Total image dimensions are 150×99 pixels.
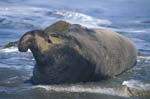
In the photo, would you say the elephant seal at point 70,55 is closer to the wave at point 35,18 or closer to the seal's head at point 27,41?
the seal's head at point 27,41

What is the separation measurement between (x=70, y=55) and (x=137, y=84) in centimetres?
127

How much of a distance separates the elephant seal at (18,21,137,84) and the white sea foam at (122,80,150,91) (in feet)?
1.62

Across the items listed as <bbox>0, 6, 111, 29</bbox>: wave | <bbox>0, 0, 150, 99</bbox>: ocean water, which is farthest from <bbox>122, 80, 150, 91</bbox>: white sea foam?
<bbox>0, 6, 111, 29</bbox>: wave

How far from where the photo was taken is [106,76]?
1132cm

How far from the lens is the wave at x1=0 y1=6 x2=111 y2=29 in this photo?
21870 millimetres

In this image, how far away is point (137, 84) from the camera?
10867 mm

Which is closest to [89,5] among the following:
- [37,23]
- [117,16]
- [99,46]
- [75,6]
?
[75,6]

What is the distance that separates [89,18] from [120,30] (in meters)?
4.63

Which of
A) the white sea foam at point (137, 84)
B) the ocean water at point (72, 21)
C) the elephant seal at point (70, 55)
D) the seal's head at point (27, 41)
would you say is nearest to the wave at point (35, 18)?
the ocean water at point (72, 21)

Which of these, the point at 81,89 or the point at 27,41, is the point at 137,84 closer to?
the point at 81,89

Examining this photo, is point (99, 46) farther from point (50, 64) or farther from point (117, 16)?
point (117, 16)

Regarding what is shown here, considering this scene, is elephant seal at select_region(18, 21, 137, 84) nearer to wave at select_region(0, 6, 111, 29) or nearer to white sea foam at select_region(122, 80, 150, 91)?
white sea foam at select_region(122, 80, 150, 91)

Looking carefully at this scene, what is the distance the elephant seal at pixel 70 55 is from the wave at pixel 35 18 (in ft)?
31.2

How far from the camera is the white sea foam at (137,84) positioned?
10.6 metres
